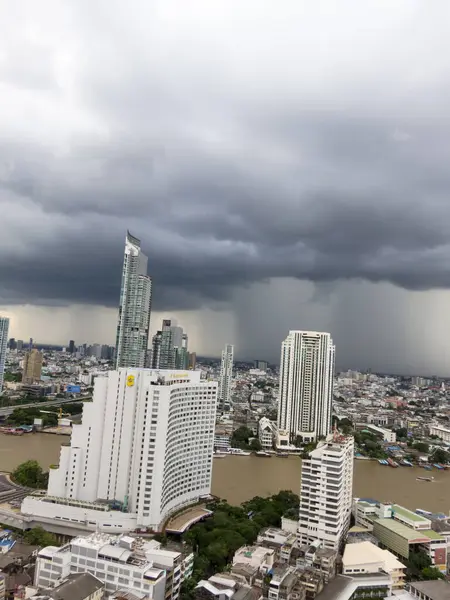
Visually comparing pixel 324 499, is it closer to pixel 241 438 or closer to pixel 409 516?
pixel 409 516

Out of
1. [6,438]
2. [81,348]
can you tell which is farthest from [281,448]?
[81,348]

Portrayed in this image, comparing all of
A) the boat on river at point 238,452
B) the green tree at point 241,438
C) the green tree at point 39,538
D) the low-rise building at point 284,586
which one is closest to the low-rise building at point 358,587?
the low-rise building at point 284,586

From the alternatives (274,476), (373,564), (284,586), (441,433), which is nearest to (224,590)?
(284,586)

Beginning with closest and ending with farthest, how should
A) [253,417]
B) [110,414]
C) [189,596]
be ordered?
[189,596] < [110,414] < [253,417]

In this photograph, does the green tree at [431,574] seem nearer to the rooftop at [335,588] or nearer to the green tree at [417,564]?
the green tree at [417,564]

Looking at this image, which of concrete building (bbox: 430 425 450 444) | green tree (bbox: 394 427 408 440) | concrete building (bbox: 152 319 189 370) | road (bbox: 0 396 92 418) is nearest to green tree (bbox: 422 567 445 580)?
green tree (bbox: 394 427 408 440)

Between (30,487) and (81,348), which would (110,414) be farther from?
(81,348)

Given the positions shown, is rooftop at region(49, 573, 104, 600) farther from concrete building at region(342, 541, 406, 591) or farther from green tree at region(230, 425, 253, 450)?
green tree at region(230, 425, 253, 450)
